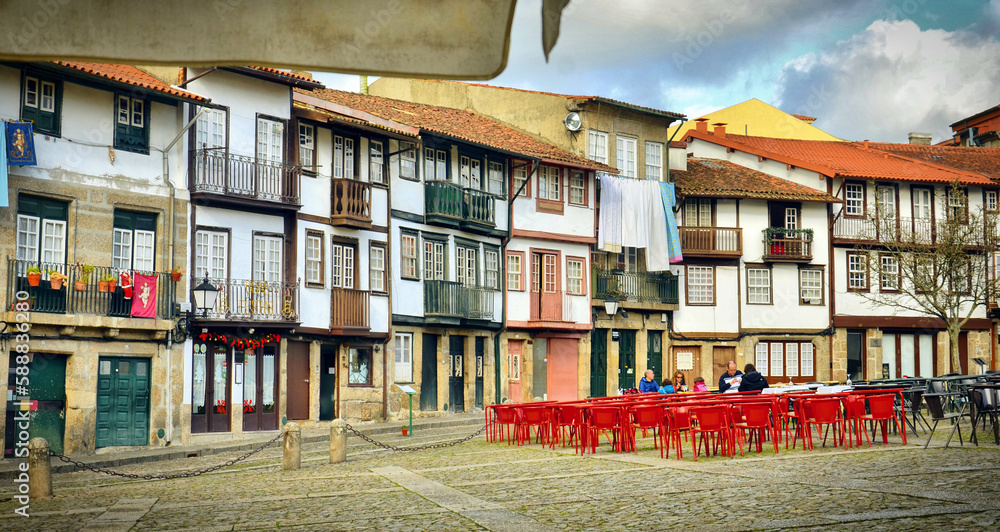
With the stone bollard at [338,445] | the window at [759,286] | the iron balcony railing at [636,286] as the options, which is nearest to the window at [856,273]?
the window at [759,286]

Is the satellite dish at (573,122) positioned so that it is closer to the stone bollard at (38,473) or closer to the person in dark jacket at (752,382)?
the person in dark jacket at (752,382)

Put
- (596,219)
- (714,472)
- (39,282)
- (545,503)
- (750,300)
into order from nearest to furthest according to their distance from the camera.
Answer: (545,503) → (714,472) → (39,282) → (596,219) → (750,300)

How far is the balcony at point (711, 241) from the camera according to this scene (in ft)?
141

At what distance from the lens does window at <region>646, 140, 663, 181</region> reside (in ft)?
139

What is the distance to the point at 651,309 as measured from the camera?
4188 cm

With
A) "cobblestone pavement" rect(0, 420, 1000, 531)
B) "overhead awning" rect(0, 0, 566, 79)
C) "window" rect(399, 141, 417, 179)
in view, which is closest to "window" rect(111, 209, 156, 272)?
"cobblestone pavement" rect(0, 420, 1000, 531)

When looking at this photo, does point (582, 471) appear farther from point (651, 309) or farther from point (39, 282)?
point (651, 309)

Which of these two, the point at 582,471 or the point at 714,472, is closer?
the point at 714,472

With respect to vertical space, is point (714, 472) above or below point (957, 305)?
below

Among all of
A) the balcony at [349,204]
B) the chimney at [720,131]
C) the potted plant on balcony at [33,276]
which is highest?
the chimney at [720,131]

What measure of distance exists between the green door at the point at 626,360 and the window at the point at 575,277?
2883 mm

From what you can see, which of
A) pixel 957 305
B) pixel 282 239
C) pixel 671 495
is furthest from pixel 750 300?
pixel 671 495

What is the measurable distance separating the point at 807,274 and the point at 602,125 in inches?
423

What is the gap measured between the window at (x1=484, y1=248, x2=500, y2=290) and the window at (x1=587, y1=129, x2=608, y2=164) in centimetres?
622
